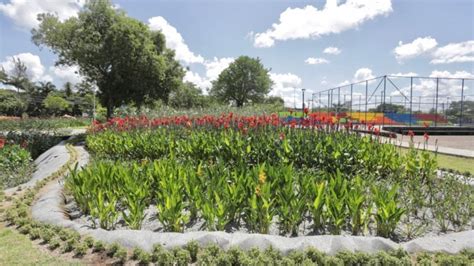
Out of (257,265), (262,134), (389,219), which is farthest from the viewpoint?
(262,134)

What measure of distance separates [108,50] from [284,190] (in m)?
13.7

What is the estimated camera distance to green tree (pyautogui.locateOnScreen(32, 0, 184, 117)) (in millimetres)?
14508

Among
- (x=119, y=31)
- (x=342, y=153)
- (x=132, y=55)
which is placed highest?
(x=119, y=31)

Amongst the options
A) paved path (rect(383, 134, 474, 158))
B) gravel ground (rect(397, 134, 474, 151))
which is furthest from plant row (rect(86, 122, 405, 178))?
gravel ground (rect(397, 134, 474, 151))

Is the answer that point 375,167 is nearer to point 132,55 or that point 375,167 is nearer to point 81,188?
point 81,188

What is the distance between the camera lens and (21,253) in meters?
3.02

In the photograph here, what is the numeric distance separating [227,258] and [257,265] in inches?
10.3

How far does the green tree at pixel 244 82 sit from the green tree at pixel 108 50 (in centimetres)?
3686

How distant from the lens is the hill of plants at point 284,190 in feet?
10.5

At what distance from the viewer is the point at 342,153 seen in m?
5.01

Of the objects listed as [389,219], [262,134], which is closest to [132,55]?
[262,134]

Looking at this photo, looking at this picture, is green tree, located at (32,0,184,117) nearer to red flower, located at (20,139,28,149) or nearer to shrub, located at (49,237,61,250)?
red flower, located at (20,139,28,149)

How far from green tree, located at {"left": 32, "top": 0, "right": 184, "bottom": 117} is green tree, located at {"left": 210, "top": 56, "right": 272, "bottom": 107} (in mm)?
36859

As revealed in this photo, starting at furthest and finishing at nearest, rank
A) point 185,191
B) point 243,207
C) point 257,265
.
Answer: point 185,191, point 243,207, point 257,265
